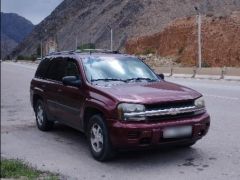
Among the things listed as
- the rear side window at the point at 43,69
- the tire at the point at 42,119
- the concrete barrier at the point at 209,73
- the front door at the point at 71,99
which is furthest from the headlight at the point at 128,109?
the concrete barrier at the point at 209,73

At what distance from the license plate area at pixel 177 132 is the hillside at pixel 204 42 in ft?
152

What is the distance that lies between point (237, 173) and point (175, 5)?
7147 cm

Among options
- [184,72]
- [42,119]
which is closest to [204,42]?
[184,72]

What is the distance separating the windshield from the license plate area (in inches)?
57.8

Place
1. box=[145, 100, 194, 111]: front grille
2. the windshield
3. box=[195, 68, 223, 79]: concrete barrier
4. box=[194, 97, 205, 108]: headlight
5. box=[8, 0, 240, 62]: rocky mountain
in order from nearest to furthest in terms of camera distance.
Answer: box=[145, 100, 194, 111]: front grille < box=[194, 97, 205, 108]: headlight < the windshield < box=[195, 68, 223, 79]: concrete barrier < box=[8, 0, 240, 62]: rocky mountain

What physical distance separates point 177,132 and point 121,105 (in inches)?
33.6

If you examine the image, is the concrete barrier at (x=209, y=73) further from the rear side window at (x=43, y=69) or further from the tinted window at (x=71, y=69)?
the tinted window at (x=71, y=69)

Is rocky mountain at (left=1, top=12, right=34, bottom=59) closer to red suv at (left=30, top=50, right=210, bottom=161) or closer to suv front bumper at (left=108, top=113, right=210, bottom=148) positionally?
red suv at (left=30, top=50, right=210, bottom=161)

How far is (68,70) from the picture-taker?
9172 millimetres

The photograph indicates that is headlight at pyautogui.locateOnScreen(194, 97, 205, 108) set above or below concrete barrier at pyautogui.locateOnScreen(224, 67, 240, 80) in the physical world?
above

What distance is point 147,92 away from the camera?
7.40 m

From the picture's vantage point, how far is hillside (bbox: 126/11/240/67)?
2189 inches

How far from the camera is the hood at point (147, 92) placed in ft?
23.5

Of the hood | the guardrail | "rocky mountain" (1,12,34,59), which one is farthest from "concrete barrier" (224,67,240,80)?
the hood
